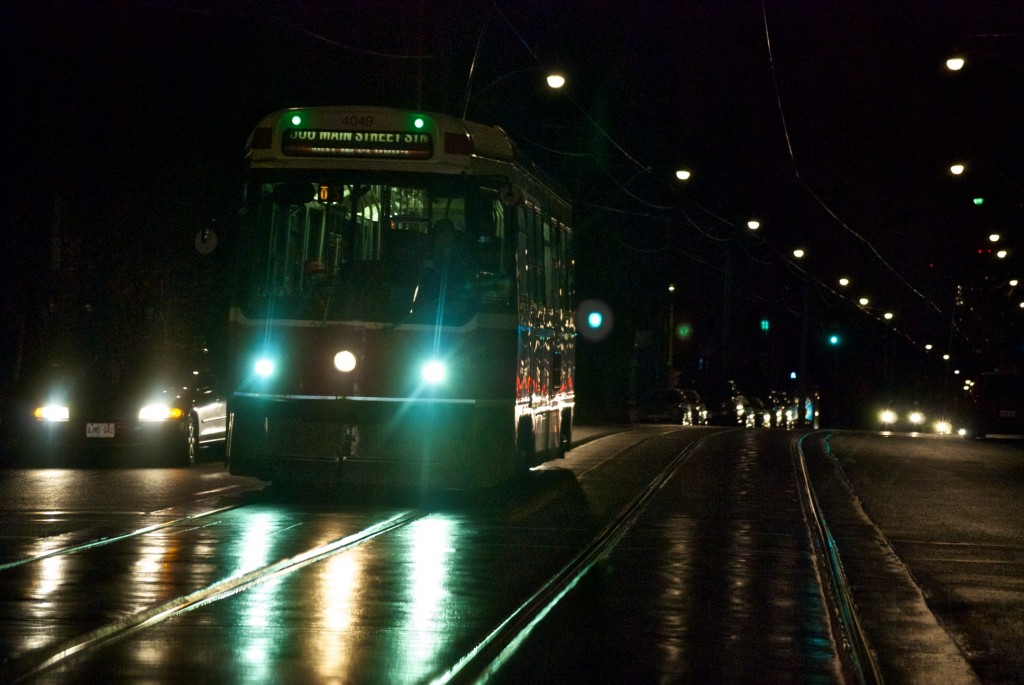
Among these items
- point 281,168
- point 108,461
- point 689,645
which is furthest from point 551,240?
point 689,645

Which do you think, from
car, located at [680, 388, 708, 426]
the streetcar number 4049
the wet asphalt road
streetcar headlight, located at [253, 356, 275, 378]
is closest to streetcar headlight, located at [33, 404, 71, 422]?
the wet asphalt road

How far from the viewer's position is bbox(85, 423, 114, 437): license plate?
2048 centimetres

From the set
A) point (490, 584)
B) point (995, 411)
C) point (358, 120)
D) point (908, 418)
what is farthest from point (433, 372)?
point (908, 418)

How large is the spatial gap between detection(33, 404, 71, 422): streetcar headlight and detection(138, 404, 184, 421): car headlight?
0.96 meters

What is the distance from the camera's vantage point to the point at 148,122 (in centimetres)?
2841

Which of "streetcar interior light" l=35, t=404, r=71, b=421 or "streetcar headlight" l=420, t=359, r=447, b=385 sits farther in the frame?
"streetcar interior light" l=35, t=404, r=71, b=421

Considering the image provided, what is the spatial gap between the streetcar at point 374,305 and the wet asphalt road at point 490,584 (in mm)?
646

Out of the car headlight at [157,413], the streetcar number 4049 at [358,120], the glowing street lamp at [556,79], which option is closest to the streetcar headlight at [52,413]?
the car headlight at [157,413]

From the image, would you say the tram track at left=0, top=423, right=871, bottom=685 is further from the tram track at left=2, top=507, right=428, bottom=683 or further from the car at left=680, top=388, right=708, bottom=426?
the car at left=680, top=388, right=708, bottom=426

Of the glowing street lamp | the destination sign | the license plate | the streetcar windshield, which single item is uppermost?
the glowing street lamp

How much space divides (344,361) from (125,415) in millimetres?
6446

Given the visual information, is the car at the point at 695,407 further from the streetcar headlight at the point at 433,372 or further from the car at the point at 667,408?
the streetcar headlight at the point at 433,372

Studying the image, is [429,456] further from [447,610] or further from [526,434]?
[447,610]

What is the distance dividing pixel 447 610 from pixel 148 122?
21.1 m
